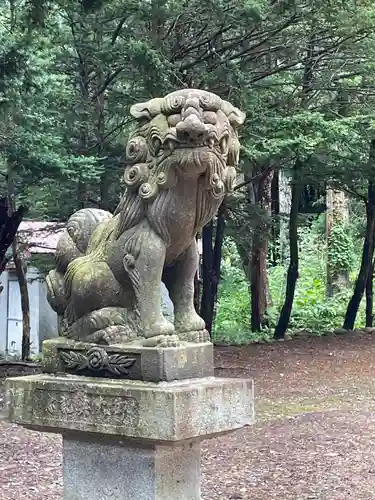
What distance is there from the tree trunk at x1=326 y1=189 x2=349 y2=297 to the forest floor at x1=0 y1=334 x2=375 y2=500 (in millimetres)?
8062

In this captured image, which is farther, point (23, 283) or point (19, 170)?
point (23, 283)

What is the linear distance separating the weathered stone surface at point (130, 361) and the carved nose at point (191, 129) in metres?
1.02

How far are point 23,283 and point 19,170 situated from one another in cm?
456

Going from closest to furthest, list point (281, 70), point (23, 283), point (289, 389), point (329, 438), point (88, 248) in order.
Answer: point (88, 248), point (329, 438), point (289, 389), point (281, 70), point (23, 283)

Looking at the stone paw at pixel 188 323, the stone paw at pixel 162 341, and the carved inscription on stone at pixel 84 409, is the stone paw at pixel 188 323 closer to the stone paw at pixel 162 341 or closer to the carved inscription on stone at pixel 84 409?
the stone paw at pixel 162 341

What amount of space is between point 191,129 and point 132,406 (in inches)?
53.2

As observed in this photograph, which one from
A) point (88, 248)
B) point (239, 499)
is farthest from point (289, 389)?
point (88, 248)

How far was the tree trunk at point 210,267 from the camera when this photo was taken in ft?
45.2

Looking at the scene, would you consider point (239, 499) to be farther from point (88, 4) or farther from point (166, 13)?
point (166, 13)

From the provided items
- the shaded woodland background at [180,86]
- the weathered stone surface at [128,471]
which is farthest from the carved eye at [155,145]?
the shaded woodland background at [180,86]

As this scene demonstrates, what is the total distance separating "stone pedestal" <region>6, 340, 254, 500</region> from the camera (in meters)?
3.94

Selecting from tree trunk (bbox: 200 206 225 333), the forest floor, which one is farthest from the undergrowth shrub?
the forest floor

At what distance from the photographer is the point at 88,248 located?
4691 millimetres

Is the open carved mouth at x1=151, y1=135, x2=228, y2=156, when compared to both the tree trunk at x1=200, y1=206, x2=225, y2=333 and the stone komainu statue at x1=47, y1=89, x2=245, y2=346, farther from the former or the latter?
the tree trunk at x1=200, y1=206, x2=225, y2=333
